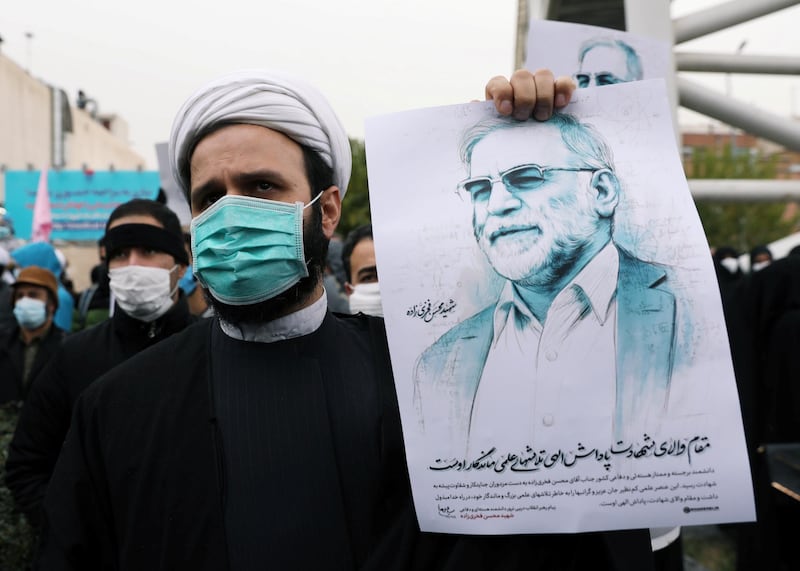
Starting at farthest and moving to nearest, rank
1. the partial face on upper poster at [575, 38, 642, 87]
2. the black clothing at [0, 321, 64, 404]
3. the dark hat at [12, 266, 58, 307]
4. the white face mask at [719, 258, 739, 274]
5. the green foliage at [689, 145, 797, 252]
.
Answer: the green foliage at [689, 145, 797, 252] < the white face mask at [719, 258, 739, 274] < the dark hat at [12, 266, 58, 307] < the black clothing at [0, 321, 64, 404] < the partial face on upper poster at [575, 38, 642, 87]

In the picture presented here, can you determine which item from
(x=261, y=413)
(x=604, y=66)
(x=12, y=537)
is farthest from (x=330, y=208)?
(x=12, y=537)

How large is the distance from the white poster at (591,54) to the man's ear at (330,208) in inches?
32.7

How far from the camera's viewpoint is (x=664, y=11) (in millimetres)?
2533

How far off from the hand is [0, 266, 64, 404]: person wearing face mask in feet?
10.6

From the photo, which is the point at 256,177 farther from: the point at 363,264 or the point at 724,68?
the point at 724,68

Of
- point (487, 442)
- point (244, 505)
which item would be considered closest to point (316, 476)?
Result: point (244, 505)

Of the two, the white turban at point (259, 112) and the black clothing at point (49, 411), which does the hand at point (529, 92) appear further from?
the black clothing at point (49, 411)

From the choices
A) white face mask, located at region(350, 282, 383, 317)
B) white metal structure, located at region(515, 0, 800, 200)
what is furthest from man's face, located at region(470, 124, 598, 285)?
white face mask, located at region(350, 282, 383, 317)

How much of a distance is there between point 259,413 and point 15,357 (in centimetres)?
310

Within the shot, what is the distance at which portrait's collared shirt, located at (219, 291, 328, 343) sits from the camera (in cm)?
145

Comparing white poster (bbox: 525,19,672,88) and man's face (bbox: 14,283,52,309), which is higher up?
white poster (bbox: 525,19,672,88)

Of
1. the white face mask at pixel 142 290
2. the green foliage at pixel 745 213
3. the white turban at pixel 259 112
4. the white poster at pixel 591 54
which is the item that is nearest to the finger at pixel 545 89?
the white turban at pixel 259 112

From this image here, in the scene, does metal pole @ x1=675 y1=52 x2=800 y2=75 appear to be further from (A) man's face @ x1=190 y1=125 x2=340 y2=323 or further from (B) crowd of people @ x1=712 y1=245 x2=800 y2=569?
(A) man's face @ x1=190 y1=125 x2=340 y2=323

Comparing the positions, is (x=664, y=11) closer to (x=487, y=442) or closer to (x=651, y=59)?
(x=651, y=59)
